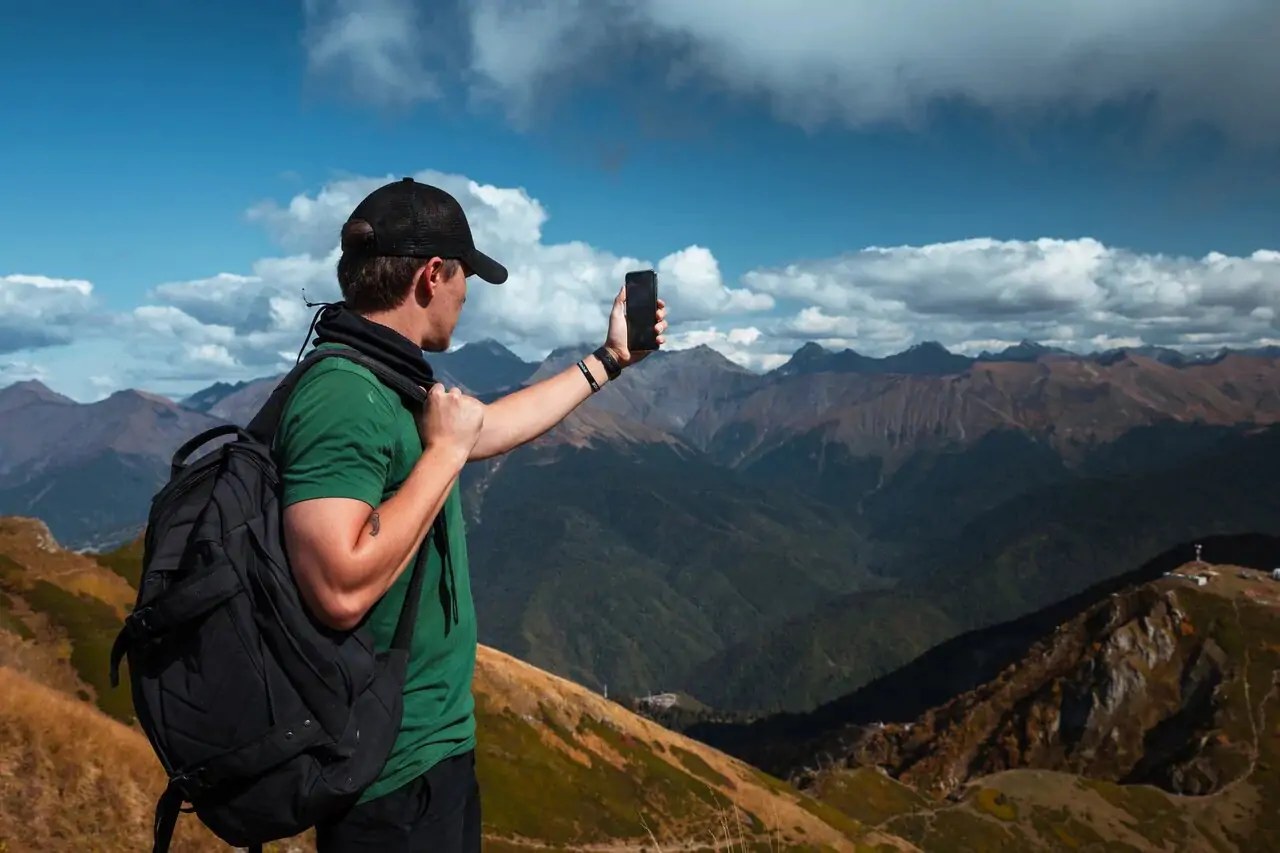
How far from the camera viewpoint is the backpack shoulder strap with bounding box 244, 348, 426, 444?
14.4ft

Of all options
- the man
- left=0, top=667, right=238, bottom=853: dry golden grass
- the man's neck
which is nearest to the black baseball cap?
the man

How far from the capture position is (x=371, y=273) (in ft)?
16.3

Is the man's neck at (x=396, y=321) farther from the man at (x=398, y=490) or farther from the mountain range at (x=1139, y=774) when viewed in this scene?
the mountain range at (x=1139, y=774)

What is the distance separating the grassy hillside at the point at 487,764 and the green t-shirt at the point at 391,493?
4.73ft

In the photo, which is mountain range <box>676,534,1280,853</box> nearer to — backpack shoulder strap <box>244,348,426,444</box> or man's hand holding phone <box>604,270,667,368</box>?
man's hand holding phone <box>604,270,667,368</box>

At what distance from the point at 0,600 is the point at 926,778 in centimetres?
19600

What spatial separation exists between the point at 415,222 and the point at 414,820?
11.6ft

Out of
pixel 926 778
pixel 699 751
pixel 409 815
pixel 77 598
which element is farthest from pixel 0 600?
pixel 926 778

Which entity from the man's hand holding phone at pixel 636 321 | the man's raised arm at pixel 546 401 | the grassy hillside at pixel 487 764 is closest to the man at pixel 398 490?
the man's raised arm at pixel 546 401

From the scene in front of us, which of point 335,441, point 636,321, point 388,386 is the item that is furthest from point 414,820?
point 636,321

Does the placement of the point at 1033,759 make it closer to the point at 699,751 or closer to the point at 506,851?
the point at 699,751

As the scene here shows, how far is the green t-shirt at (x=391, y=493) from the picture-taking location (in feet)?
13.7

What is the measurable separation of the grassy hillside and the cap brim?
3417 mm

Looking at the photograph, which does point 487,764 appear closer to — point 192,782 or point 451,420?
point 192,782
